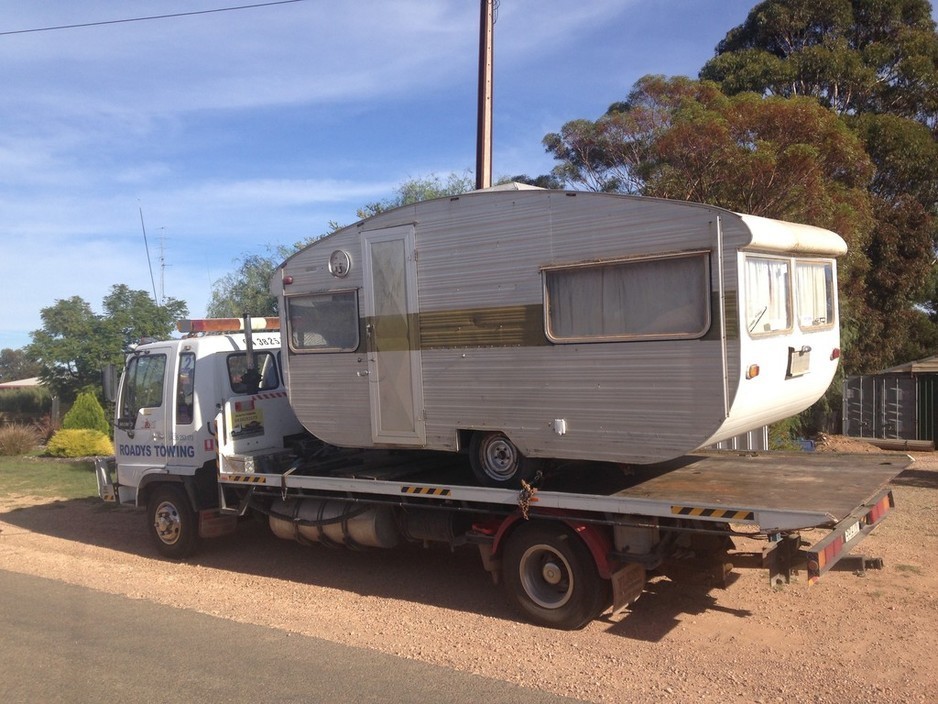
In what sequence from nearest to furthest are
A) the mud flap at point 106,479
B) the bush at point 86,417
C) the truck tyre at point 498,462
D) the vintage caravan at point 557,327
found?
the vintage caravan at point 557,327
the truck tyre at point 498,462
the mud flap at point 106,479
the bush at point 86,417

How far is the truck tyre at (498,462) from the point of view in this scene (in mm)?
6932

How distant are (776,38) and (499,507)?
1890 cm

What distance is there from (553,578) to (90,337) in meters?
22.4

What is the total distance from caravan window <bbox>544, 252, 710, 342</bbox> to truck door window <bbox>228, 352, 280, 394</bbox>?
4.26 meters

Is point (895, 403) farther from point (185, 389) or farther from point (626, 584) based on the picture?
point (185, 389)

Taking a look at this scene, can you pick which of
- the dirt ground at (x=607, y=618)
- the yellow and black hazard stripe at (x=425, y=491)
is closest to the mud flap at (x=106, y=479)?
the dirt ground at (x=607, y=618)

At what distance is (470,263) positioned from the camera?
23.3 ft

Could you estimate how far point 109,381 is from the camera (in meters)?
9.84

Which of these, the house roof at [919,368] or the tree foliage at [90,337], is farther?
the tree foliage at [90,337]

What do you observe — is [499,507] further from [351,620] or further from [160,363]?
[160,363]

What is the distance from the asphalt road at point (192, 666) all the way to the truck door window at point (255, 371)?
283 cm

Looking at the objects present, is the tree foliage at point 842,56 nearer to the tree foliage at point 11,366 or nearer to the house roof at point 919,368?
the house roof at point 919,368

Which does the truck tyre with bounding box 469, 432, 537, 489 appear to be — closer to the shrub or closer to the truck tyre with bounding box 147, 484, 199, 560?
the truck tyre with bounding box 147, 484, 199, 560

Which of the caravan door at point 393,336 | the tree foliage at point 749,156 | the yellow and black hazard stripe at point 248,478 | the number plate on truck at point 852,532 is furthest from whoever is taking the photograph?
the tree foliage at point 749,156
